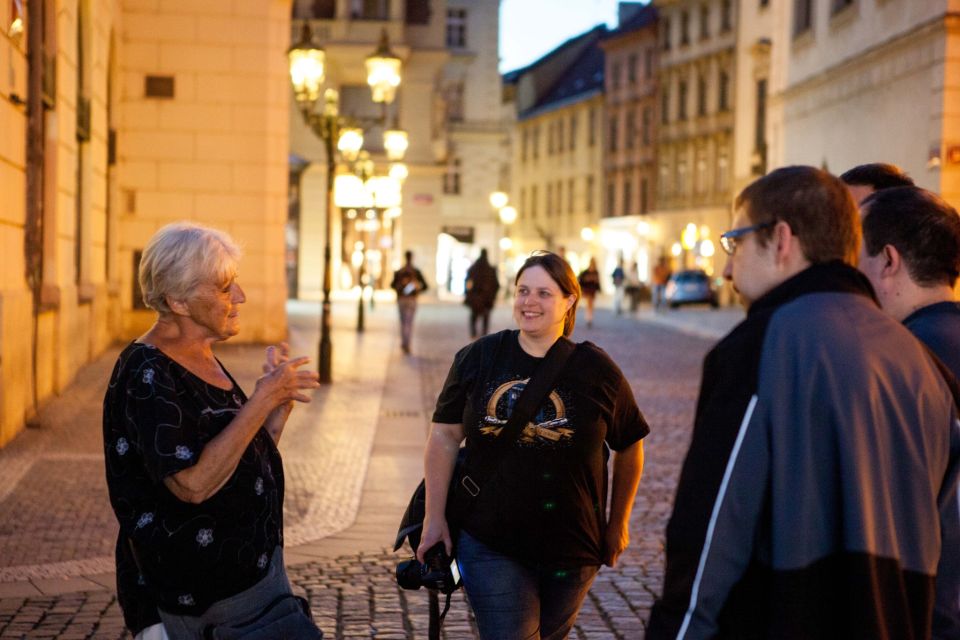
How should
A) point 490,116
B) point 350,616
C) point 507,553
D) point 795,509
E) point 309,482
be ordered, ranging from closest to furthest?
point 795,509 → point 507,553 → point 350,616 → point 309,482 → point 490,116

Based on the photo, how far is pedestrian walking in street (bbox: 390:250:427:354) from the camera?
26125 mm

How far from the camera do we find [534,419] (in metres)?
4.67

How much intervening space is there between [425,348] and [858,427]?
79.9 feet

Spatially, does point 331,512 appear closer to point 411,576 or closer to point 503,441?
point 411,576

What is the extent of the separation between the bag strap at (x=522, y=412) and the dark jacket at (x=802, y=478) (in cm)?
156

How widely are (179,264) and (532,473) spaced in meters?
1.32

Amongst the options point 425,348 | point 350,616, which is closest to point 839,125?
point 425,348

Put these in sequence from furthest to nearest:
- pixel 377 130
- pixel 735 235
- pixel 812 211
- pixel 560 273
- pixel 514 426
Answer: pixel 377 130, pixel 560 273, pixel 514 426, pixel 735 235, pixel 812 211

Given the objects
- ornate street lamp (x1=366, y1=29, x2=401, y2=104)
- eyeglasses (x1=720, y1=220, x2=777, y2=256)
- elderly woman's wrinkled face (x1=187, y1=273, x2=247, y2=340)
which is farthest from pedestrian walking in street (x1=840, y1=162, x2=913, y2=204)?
ornate street lamp (x1=366, y1=29, x2=401, y2=104)

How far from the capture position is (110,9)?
74.4 ft

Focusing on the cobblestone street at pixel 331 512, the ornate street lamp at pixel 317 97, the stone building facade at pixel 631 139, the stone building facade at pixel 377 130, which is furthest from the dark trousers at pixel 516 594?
the stone building facade at pixel 631 139

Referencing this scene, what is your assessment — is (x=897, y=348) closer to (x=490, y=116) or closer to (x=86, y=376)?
(x=86, y=376)

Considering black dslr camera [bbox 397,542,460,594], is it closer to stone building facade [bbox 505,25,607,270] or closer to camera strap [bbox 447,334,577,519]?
camera strap [bbox 447,334,577,519]

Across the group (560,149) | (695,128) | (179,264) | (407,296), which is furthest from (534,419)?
(560,149)
